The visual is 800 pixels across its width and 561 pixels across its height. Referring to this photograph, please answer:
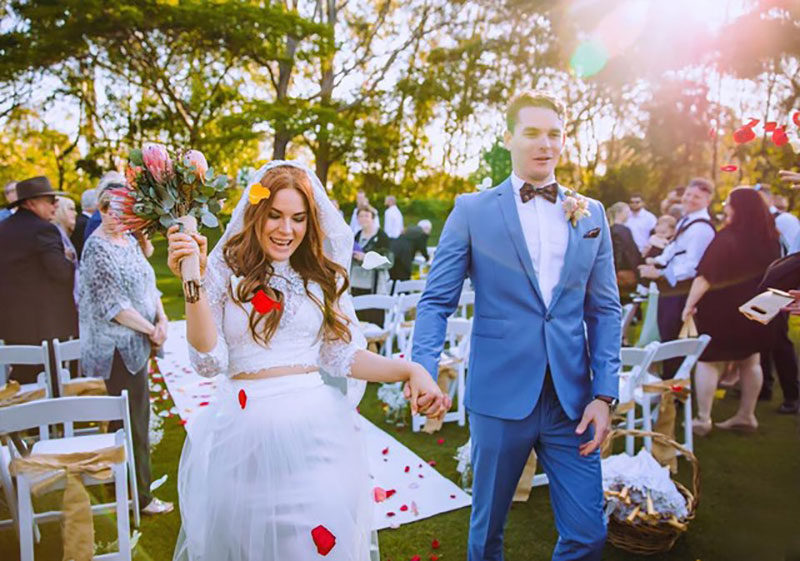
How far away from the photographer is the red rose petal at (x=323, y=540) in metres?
2.03

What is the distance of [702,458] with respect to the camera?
5.12 metres

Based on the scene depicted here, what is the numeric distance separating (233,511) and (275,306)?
76cm

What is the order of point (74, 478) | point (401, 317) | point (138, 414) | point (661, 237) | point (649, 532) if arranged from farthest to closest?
point (661, 237) → point (401, 317) → point (138, 414) → point (649, 532) → point (74, 478)

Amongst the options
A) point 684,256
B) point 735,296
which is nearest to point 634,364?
point 735,296

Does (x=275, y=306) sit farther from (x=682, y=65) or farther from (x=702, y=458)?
(x=682, y=65)

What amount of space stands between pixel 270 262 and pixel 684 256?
16.6 ft

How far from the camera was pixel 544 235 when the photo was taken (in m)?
2.63

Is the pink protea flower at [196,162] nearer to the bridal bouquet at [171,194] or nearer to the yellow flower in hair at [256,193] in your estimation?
the bridal bouquet at [171,194]

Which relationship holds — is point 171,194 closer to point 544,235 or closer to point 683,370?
point 544,235

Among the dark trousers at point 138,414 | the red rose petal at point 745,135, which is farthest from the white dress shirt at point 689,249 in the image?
the dark trousers at point 138,414

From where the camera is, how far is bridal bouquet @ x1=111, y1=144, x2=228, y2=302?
205 cm

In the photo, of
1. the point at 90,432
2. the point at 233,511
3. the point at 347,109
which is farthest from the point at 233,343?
the point at 347,109

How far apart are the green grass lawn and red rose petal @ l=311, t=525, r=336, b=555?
177 cm

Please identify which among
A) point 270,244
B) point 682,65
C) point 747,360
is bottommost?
point 747,360
